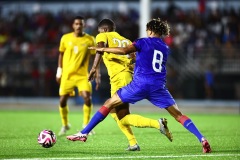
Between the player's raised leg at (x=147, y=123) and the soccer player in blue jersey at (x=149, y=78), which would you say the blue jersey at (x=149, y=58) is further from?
the player's raised leg at (x=147, y=123)

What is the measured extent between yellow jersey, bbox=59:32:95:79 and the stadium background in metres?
10.7

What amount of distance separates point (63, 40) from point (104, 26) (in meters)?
3.28

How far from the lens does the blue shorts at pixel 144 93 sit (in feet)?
33.4

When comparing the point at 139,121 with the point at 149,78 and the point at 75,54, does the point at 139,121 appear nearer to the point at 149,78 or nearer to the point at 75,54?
the point at 149,78

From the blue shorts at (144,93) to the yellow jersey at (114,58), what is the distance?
949 millimetres

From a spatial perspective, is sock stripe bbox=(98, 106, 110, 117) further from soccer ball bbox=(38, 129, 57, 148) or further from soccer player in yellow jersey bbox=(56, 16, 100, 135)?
soccer player in yellow jersey bbox=(56, 16, 100, 135)

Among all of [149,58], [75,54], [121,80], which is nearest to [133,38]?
[75,54]

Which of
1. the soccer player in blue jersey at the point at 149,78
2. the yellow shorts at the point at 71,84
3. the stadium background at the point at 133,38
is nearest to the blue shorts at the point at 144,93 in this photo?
the soccer player in blue jersey at the point at 149,78

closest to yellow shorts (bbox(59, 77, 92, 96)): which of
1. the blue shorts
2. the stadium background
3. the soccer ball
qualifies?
the soccer ball

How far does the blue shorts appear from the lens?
1017 cm

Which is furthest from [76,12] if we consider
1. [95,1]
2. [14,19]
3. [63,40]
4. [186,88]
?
[63,40]

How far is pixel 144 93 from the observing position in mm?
10219

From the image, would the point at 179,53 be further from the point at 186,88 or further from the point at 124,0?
the point at 124,0

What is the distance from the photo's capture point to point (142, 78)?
10195 mm
